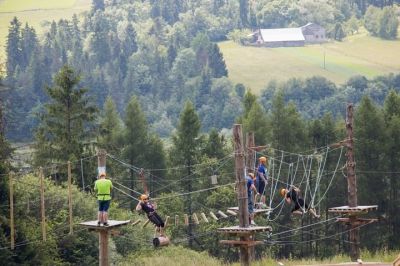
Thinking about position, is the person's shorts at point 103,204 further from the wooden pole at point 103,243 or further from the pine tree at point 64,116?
the pine tree at point 64,116

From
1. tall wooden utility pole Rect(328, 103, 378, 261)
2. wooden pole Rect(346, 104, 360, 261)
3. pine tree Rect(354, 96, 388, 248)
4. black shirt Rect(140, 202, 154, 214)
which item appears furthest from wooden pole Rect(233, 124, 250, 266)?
pine tree Rect(354, 96, 388, 248)

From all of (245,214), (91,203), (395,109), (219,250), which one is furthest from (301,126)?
(245,214)

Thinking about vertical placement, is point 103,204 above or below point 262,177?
below

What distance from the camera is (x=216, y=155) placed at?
3479 inches

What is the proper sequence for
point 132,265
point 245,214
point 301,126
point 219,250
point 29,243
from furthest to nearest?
point 301,126, point 219,250, point 132,265, point 29,243, point 245,214

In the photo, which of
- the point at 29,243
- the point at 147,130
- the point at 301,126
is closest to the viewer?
the point at 29,243

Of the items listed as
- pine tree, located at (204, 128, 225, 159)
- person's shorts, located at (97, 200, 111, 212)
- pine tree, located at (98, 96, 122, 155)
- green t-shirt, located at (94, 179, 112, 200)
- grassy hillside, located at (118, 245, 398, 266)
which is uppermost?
green t-shirt, located at (94, 179, 112, 200)

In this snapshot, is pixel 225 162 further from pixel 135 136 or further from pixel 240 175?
pixel 240 175

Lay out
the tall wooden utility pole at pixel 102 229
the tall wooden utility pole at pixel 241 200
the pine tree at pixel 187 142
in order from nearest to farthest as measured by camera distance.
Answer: the tall wooden utility pole at pixel 102 229 < the tall wooden utility pole at pixel 241 200 < the pine tree at pixel 187 142

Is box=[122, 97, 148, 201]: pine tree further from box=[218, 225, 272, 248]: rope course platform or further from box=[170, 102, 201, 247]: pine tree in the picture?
box=[218, 225, 272, 248]: rope course platform

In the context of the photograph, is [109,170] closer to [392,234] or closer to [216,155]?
[216,155]

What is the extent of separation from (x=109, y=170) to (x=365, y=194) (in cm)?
1807

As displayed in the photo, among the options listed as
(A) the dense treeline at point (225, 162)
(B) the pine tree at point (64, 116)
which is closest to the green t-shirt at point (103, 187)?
(A) the dense treeline at point (225, 162)

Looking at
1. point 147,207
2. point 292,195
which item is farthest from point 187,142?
point 147,207
